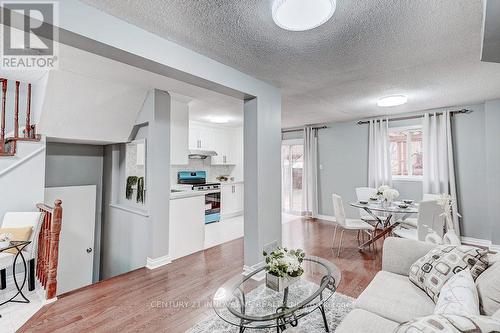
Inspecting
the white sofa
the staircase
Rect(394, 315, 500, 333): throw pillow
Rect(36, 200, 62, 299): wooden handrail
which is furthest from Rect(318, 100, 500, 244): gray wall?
the staircase

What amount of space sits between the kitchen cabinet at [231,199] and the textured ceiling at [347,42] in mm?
3535

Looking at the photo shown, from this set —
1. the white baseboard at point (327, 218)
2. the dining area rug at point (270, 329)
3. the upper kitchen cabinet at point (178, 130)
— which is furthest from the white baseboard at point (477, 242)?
the upper kitchen cabinet at point (178, 130)

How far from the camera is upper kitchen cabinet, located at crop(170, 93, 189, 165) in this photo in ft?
13.1

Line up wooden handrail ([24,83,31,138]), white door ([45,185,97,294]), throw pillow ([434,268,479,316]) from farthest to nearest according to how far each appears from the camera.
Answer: white door ([45,185,97,294]), wooden handrail ([24,83,31,138]), throw pillow ([434,268,479,316])

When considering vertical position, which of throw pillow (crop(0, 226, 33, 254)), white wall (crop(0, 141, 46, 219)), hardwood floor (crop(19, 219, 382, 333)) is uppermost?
white wall (crop(0, 141, 46, 219))

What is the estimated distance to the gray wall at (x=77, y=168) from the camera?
4.20 metres

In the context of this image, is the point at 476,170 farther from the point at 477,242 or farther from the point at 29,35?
the point at 29,35

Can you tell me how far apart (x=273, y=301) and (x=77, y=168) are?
14.4 ft

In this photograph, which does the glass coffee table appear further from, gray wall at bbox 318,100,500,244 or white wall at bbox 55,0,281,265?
gray wall at bbox 318,100,500,244

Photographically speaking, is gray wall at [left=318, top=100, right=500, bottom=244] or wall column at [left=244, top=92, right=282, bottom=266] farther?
gray wall at [left=318, top=100, right=500, bottom=244]

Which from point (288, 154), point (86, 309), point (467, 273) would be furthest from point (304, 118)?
point (86, 309)

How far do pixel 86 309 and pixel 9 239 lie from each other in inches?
40.0

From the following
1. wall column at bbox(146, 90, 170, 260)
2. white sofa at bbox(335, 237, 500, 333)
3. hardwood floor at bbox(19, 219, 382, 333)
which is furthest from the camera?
wall column at bbox(146, 90, 170, 260)

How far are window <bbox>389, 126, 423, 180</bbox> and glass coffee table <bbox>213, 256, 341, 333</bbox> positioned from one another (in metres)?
3.97
